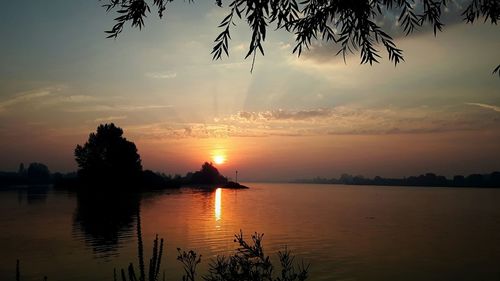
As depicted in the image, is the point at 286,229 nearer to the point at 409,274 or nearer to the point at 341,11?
the point at 409,274

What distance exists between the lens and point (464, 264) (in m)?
34.0

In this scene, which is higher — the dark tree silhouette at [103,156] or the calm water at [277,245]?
the dark tree silhouette at [103,156]

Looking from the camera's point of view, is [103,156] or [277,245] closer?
[277,245]

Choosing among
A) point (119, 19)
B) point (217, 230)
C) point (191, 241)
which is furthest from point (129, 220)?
point (119, 19)

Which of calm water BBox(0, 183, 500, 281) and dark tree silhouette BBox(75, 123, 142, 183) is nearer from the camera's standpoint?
calm water BBox(0, 183, 500, 281)

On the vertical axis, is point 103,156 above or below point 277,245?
above

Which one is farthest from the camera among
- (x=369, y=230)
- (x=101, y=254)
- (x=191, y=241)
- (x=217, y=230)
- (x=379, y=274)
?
(x=369, y=230)

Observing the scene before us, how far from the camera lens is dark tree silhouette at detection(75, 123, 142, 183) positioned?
4503 inches

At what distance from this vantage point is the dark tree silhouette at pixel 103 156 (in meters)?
114

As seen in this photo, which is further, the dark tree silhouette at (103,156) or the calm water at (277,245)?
the dark tree silhouette at (103,156)

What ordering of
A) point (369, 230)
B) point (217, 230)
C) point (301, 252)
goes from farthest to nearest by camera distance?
1. point (369, 230)
2. point (217, 230)
3. point (301, 252)

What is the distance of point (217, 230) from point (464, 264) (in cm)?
2811

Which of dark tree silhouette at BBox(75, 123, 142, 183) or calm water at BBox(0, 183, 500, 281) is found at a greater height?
dark tree silhouette at BBox(75, 123, 142, 183)

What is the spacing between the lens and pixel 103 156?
116m
